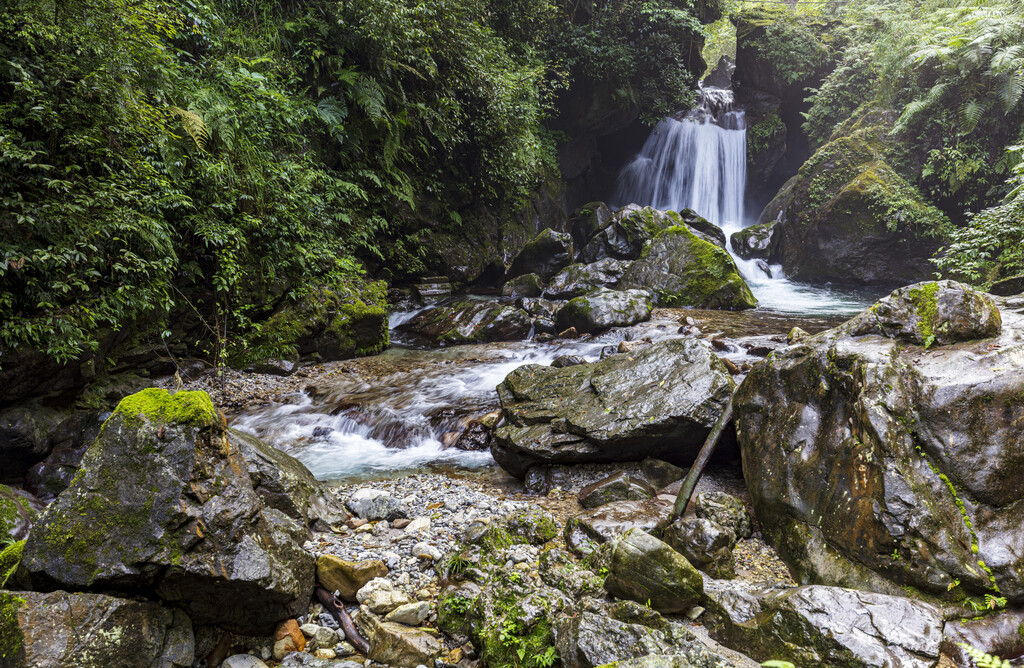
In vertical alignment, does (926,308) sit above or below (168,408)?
above

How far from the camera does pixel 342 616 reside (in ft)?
9.11

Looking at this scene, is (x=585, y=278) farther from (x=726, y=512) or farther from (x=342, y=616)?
(x=342, y=616)

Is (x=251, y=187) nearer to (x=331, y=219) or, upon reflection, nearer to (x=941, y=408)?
(x=331, y=219)

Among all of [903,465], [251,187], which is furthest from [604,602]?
[251,187]

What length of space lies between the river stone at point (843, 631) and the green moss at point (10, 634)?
10.8 ft

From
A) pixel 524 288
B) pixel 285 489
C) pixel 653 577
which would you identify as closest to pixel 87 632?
pixel 285 489

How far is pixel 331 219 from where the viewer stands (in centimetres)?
825

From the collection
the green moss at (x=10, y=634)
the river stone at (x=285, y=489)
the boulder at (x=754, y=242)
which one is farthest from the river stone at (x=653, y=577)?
the boulder at (x=754, y=242)

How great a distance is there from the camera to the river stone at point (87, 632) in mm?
1999

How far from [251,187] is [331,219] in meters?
1.75

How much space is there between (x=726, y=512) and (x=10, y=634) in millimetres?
4023

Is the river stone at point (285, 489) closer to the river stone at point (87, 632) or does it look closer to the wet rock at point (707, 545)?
the river stone at point (87, 632)

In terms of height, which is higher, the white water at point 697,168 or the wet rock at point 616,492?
the white water at point 697,168

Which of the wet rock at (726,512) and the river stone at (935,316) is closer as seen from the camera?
the river stone at (935,316)
